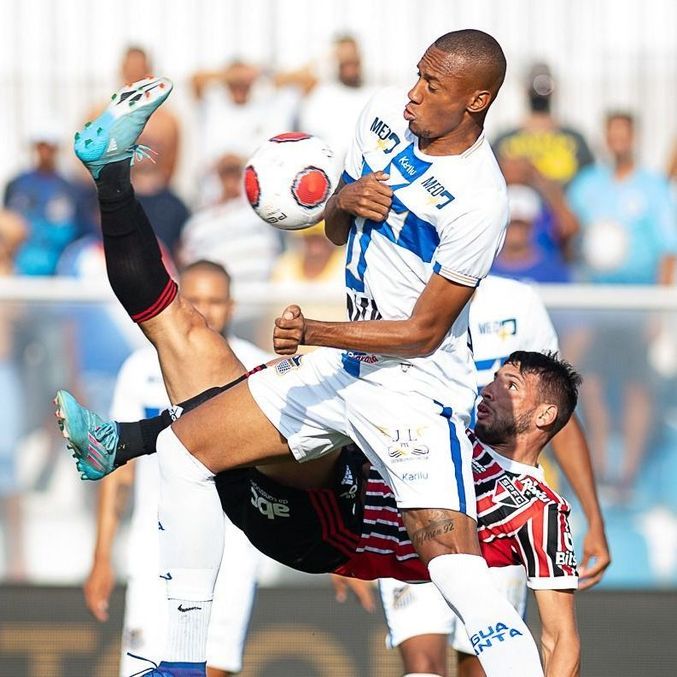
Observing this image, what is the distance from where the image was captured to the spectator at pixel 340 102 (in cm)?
974

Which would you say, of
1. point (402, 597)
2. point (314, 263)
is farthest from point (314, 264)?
point (402, 597)

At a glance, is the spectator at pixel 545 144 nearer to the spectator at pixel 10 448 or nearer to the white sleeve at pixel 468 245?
the spectator at pixel 10 448

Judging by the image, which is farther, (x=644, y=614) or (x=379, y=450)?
(x=644, y=614)

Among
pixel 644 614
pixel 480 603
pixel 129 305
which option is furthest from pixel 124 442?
pixel 644 614

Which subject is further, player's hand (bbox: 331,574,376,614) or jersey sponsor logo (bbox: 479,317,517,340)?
player's hand (bbox: 331,574,376,614)

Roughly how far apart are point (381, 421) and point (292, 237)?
5168 mm

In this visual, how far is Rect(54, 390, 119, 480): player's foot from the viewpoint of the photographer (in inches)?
196

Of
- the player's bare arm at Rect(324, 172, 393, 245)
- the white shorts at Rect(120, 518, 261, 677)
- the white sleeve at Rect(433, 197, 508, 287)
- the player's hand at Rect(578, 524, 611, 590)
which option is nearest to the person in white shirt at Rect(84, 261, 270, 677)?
the white shorts at Rect(120, 518, 261, 677)

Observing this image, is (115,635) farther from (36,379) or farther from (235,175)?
(235,175)

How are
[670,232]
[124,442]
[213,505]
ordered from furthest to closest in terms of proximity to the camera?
[670,232] < [124,442] < [213,505]

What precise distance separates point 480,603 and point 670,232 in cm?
514

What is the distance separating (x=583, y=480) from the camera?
6.15 meters

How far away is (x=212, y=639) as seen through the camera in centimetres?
645

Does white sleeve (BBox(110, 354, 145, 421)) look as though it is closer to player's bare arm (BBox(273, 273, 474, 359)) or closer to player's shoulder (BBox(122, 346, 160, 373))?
player's shoulder (BBox(122, 346, 160, 373))
